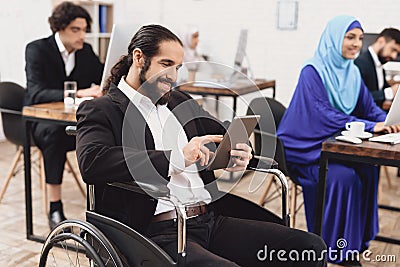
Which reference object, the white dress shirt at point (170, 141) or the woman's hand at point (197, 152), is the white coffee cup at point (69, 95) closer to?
the white dress shirt at point (170, 141)

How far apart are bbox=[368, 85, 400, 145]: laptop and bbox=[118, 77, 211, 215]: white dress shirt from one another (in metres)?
0.82

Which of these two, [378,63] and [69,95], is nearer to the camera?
[69,95]

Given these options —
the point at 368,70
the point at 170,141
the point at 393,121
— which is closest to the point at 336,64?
the point at 393,121

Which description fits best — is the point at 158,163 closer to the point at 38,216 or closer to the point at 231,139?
the point at 231,139

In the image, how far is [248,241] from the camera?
5.66ft

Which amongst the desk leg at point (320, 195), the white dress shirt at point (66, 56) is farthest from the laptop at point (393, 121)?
the white dress shirt at point (66, 56)

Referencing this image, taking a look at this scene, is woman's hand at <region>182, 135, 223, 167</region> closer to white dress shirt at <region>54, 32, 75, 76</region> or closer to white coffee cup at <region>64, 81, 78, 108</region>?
white coffee cup at <region>64, 81, 78, 108</region>

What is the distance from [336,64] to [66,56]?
1530mm

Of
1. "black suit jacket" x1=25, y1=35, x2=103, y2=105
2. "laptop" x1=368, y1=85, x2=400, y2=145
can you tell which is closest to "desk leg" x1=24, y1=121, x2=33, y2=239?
"black suit jacket" x1=25, y1=35, x2=103, y2=105

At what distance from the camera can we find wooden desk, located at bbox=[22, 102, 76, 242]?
2.59 metres

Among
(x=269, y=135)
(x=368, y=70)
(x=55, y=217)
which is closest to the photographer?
(x=269, y=135)

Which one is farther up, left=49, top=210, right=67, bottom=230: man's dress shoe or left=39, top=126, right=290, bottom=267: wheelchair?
left=39, top=126, right=290, bottom=267: wheelchair

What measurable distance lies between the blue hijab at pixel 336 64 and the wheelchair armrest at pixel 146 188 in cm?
141

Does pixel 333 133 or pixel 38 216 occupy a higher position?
pixel 333 133
